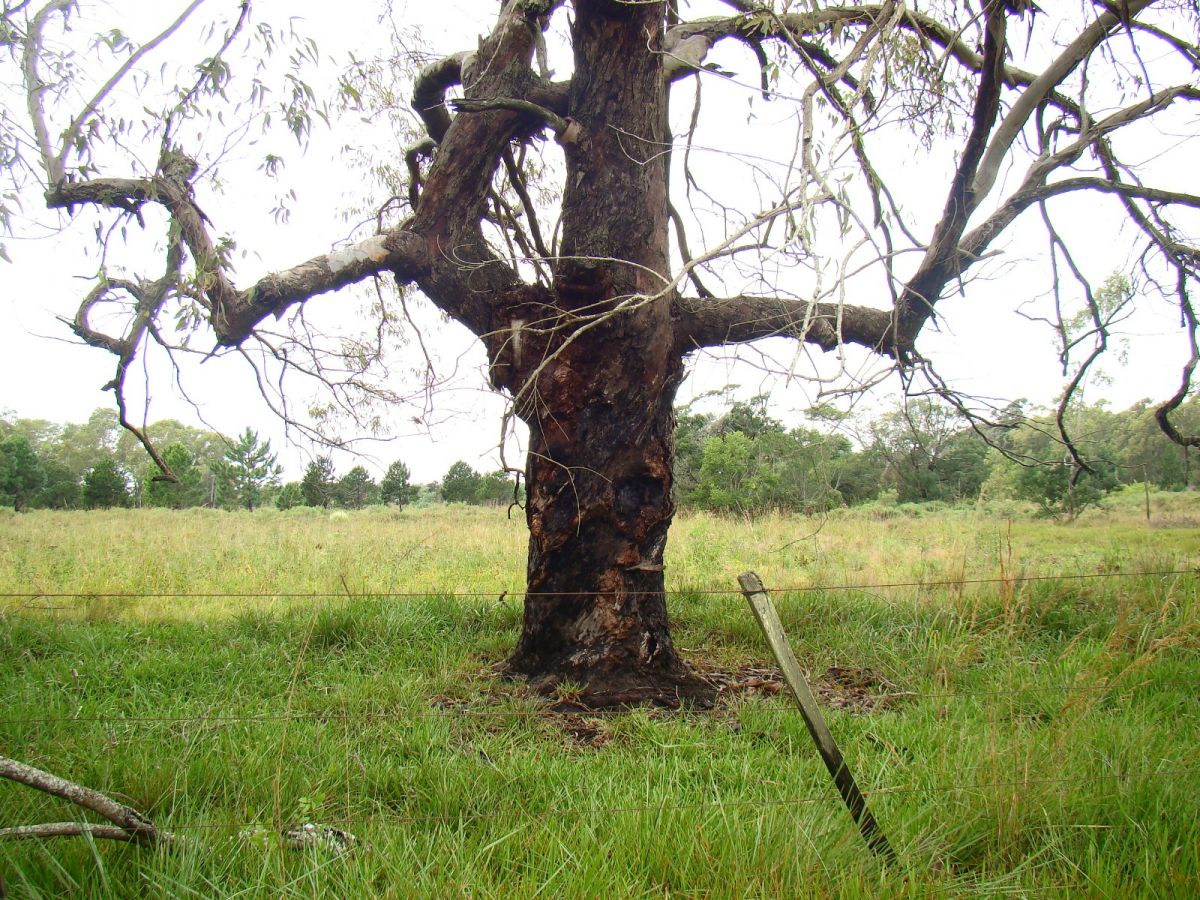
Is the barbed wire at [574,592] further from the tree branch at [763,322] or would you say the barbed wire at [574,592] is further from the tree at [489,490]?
the tree at [489,490]

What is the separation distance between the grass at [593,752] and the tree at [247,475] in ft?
67.9

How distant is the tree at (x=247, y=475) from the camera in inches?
1027

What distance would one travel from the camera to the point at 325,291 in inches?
180

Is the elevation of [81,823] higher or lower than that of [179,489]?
lower

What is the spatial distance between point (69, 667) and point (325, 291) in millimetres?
2674

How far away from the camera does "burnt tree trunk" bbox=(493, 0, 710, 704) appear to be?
4.20 m

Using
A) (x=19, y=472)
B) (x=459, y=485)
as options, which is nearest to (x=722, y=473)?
(x=459, y=485)

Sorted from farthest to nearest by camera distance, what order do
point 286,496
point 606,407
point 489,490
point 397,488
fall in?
1. point 489,490
2. point 397,488
3. point 286,496
4. point 606,407

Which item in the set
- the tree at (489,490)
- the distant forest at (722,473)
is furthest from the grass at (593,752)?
the tree at (489,490)

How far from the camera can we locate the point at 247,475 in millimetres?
28844

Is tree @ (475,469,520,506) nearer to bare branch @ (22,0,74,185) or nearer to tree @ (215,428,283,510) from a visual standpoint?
tree @ (215,428,283,510)

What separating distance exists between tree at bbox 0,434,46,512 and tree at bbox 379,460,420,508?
40.3 feet

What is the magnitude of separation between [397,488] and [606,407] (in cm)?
2856

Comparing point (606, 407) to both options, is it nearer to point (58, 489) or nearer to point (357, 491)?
point (357, 491)
